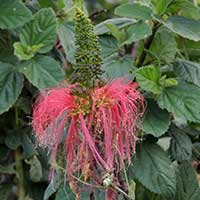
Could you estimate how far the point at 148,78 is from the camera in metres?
1.01

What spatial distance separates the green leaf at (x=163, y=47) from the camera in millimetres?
1085

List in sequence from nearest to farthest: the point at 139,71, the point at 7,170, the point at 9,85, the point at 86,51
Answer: the point at 86,51, the point at 139,71, the point at 9,85, the point at 7,170

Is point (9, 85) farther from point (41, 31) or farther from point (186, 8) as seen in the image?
point (186, 8)

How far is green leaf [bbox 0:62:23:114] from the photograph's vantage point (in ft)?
3.53

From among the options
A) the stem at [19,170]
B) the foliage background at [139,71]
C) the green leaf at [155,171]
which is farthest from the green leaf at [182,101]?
the stem at [19,170]

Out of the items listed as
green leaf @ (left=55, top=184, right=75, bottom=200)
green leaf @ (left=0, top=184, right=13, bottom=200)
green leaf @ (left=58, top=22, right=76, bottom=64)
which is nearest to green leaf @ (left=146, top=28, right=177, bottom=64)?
green leaf @ (left=58, top=22, right=76, bottom=64)

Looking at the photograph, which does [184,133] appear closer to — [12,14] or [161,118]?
[161,118]

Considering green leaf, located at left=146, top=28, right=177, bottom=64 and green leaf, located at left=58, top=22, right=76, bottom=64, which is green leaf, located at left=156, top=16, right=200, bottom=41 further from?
green leaf, located at left=58, top=22, right=76, bottom=64

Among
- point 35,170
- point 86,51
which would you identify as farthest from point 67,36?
point 86,51

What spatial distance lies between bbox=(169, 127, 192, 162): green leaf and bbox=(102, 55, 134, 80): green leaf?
0.19 m

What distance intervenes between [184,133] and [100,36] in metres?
0.26

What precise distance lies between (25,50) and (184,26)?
11.7 inches

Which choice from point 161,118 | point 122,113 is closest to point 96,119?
point 122,113

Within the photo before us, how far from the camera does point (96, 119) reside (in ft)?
2.63
